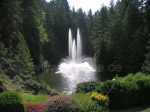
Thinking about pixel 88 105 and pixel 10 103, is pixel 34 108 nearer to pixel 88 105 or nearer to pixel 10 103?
pixel 10 103

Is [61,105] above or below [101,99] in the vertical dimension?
above

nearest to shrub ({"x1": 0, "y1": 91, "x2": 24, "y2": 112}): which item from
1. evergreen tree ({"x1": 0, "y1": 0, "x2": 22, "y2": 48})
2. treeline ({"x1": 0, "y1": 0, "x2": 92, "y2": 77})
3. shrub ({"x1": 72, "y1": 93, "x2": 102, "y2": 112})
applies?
shrub ({"x1": 72, "y1": 93, "x2": 102, "y2": 112})

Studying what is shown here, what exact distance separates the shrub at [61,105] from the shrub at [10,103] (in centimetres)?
115

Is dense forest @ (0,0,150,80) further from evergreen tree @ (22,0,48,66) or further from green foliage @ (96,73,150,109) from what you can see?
green foliage @ (96,73,150,109)

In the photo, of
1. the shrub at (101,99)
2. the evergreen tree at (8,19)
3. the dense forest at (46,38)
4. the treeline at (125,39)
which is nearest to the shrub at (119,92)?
the shrub at (101,99)

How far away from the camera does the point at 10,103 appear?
6102 millimetres

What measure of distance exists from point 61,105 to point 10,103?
1.83m

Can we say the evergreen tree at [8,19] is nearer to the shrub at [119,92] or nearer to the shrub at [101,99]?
the shrub at [119,92]

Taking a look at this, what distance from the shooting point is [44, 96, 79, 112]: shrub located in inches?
273

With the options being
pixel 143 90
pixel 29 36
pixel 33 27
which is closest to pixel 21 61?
pixel 143 90

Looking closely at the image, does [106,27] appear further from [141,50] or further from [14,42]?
[14,42]

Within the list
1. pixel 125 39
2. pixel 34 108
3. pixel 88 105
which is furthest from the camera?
pixel 125 39

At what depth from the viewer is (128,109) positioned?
9281mm

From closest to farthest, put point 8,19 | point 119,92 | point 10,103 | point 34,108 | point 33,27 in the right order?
point 10,103 → point 34,108 → point 119,92 → point 8,19 → point 33,27
